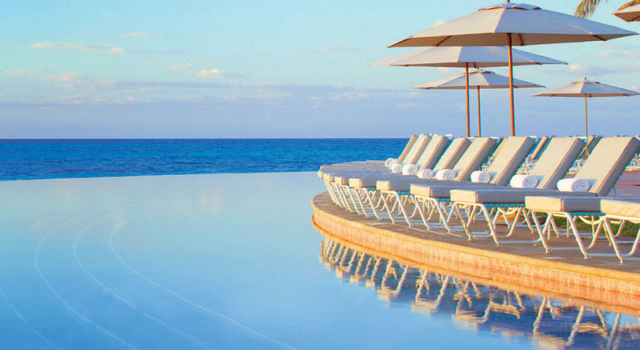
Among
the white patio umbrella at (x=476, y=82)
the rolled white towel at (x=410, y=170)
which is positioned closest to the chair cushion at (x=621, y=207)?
the rolled white towel at (x=410, y=170)

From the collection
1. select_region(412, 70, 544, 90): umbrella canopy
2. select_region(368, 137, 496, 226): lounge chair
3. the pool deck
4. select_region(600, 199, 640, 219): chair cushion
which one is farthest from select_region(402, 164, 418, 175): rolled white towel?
Answer: select_region(600, 199, 640, 219): chair cushion

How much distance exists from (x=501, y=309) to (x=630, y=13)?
5606 mm

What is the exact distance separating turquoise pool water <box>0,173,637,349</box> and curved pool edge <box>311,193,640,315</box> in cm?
26

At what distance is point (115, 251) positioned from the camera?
756cm

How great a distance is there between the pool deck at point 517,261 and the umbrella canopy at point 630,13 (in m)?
3.01

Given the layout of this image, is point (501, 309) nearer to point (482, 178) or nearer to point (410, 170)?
point (482, 178)

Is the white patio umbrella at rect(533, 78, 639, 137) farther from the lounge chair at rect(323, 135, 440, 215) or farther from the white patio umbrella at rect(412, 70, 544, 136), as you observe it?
the lounge chair at rect(323, 135, 440, 215)

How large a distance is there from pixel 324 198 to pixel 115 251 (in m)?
4.76

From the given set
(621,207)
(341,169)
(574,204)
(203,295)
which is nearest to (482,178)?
(574,204)

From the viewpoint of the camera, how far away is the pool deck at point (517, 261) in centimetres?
489

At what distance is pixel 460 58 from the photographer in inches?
447

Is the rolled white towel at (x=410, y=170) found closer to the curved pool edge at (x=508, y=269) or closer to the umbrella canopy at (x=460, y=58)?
the umbrella canopy at (x=460, y=58)

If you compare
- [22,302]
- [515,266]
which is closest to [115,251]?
[22,302]

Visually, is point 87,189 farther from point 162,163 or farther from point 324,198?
point 162,163
